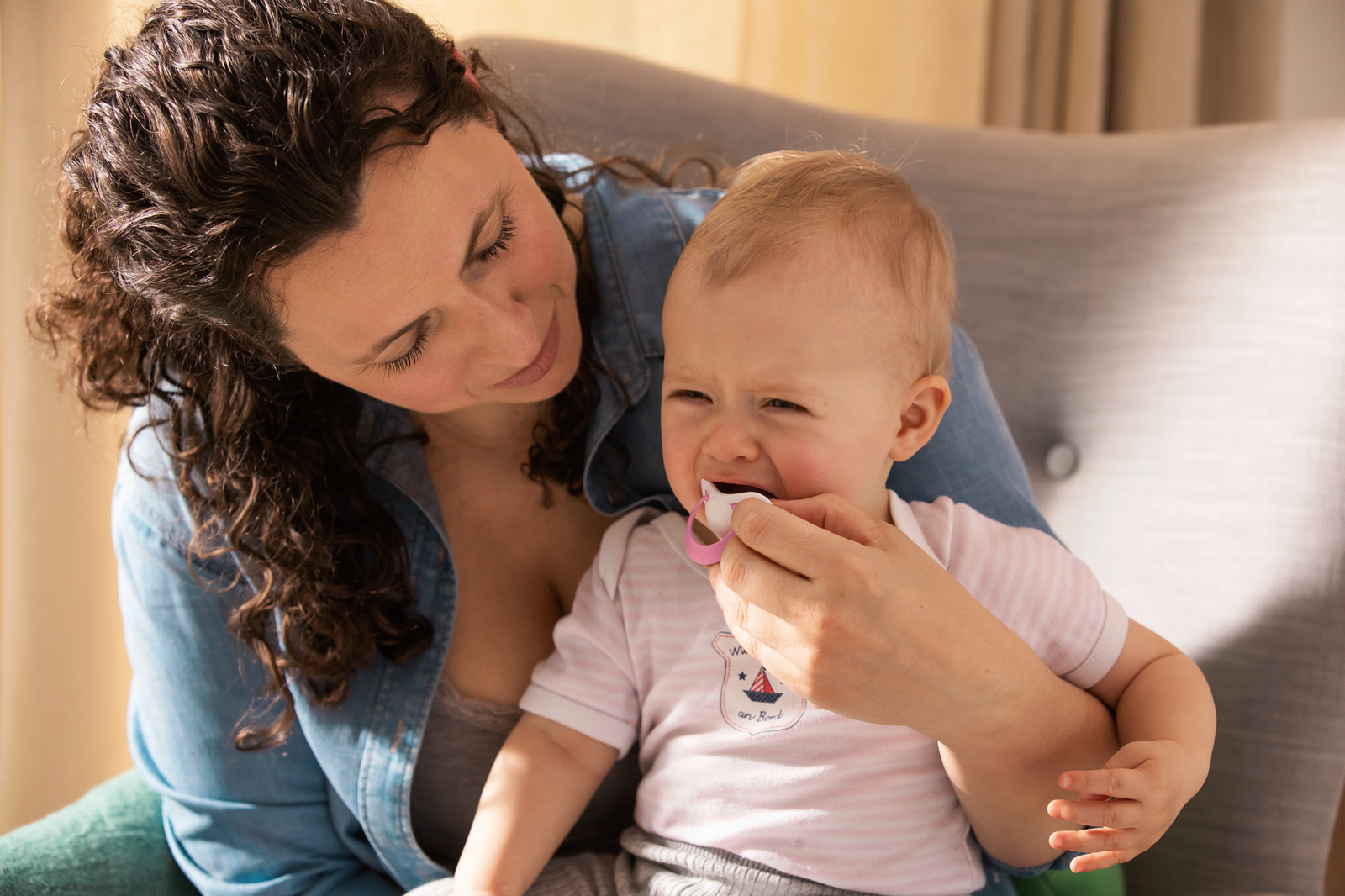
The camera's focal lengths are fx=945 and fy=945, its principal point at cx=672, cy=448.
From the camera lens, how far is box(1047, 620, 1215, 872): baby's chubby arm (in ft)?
2.34

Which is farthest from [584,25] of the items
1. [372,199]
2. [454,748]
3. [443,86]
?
[454,748]

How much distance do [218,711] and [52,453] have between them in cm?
70

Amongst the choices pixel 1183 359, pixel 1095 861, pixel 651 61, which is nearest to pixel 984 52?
pixel 651 61

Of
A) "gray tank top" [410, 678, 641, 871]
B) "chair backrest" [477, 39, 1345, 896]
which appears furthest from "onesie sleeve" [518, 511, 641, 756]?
"chair backrest" [477, 39, 1345, 896]

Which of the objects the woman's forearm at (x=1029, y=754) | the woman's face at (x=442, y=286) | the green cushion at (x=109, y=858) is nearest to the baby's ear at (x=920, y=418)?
the woman's forearm at (x=1029, y=754)

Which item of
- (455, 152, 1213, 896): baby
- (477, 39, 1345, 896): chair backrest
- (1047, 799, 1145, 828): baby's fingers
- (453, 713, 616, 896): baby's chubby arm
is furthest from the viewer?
(477, 39, 1345, 896): chair backrest

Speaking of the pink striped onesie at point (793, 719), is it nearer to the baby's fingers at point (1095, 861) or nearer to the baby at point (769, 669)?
the baby at point (769, 669)

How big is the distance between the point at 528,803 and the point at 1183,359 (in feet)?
3.11

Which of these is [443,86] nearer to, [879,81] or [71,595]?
[71,595]

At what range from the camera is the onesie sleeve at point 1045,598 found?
2.91 feet

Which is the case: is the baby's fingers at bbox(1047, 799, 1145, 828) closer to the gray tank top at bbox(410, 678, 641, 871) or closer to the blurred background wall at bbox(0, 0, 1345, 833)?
the gray tank top at bbox(410, 678, 641, 871)

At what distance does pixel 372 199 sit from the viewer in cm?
78

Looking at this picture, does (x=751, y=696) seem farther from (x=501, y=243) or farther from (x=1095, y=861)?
(x=501, y=243)

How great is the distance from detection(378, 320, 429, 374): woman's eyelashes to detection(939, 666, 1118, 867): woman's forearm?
594 millimetres
